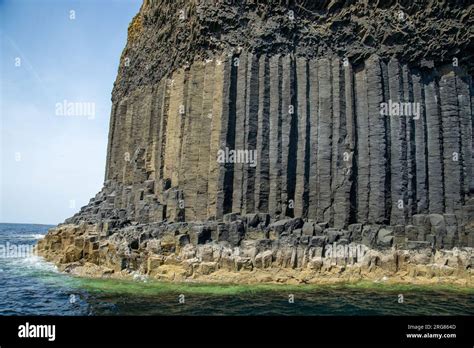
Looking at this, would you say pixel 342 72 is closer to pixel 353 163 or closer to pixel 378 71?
pixel 378 71

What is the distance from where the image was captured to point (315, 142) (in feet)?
83.6

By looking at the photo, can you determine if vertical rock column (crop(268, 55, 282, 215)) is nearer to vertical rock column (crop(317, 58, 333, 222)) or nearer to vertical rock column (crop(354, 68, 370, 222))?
vertical rock column (crop(317, 58, 333, 222))

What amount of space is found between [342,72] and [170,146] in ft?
38.9

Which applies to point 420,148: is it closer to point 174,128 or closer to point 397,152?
point 397,152

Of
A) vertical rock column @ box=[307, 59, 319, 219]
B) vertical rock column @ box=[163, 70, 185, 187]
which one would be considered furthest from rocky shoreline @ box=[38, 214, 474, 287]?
vertical rock column @ box=[163, 70, 185, 187]

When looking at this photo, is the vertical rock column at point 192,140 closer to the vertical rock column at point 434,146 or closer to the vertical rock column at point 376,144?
the vertical rock column at point 376,144

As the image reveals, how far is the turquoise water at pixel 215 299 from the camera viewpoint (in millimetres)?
15203

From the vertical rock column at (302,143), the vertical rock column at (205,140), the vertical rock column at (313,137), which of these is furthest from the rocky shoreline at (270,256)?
the vertical rock column at (205,140)

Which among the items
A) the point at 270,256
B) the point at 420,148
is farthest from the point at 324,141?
the point at 270,256

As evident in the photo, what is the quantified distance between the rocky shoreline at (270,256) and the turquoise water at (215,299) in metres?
1.12

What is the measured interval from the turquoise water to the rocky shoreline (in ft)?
3.68

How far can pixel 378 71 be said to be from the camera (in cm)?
2584

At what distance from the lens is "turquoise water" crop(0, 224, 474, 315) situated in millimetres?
15203
